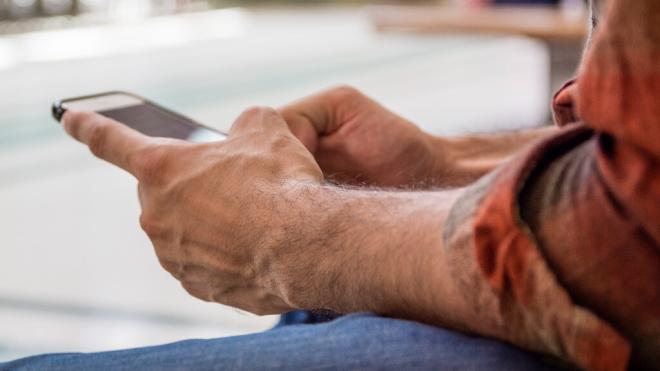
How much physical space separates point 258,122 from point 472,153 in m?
0.22

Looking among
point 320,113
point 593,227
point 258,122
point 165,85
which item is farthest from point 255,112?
point 165,85

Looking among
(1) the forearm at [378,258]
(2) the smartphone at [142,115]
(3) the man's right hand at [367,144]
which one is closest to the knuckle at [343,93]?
(3) the man's right hand at [367,144]

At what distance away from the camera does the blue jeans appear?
43cm

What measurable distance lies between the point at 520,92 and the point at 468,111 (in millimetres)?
595

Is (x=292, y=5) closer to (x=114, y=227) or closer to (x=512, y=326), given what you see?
(x=114, y=227)

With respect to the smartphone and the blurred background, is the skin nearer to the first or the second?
the smartphone

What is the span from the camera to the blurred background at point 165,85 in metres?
1.59

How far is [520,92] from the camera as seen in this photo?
4703 millimetres

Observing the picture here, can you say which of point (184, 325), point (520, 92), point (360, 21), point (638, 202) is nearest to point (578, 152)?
point (638, 202)

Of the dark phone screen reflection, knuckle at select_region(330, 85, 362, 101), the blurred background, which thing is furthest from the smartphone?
the blurred background

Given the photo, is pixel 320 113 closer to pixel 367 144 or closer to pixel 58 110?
pixel 367 144

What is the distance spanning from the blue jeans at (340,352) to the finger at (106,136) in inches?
6.0

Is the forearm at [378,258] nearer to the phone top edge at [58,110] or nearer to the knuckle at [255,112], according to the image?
the knuckle at [255,112]

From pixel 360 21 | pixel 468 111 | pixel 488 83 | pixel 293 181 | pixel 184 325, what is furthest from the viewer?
pixel 360 21
